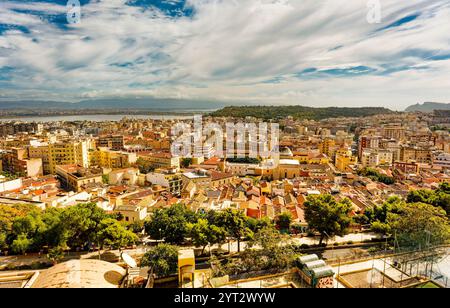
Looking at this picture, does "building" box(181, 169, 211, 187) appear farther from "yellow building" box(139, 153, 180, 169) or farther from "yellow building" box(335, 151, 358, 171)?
"yellow building" box(335, 151, 358, 171)

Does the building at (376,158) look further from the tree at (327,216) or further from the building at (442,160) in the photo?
the tree at (327,216)

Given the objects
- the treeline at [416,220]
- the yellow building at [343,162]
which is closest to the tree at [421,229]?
the treeline at [416,220]

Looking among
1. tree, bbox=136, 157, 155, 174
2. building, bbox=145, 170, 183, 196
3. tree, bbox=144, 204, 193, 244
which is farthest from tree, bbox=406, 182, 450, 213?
tree, bbox=136, 157, 155, 174

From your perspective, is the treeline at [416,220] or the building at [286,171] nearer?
the treeline at [416,220]

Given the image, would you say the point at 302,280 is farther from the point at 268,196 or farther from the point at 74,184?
the point at 74,184
